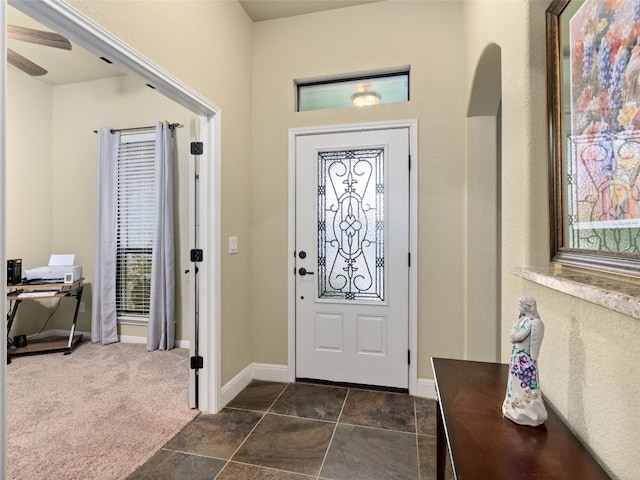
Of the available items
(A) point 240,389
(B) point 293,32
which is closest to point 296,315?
(A) point 240,389

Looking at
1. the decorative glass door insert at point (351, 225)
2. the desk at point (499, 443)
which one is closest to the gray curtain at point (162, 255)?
the decorative glass door insert at point (351, 225)

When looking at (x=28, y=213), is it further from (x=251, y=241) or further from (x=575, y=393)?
(x=575, y=393)

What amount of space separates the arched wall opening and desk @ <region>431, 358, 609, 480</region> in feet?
4.80

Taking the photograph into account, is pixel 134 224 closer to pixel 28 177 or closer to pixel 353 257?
pixel 28 177

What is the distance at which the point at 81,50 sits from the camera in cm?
333

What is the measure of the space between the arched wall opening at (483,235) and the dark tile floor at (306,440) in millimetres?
655

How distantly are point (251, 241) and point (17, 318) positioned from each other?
123 inches

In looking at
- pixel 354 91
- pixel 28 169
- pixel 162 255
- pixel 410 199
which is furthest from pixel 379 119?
pixel 28 169

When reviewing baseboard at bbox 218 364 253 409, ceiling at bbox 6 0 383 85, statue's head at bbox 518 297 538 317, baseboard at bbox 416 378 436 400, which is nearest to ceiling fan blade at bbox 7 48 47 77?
ceiling at bbox 6 0 383 85

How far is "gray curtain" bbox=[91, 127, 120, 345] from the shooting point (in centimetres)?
376

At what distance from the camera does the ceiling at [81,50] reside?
8.80ft

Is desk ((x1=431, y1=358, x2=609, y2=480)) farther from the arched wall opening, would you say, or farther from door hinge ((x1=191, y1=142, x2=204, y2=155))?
door hinge ((x1=191, y1=142, x2=204, y2=155))

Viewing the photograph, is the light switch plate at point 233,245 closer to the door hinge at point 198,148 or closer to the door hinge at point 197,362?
the door hinge at point 198,148

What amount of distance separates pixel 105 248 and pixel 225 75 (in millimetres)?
2566
